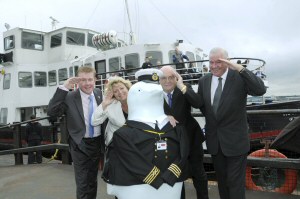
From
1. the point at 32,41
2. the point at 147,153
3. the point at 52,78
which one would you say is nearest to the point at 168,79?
the point at 147,153

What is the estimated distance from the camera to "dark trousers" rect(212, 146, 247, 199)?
2779mm

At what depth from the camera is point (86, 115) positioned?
129 inches

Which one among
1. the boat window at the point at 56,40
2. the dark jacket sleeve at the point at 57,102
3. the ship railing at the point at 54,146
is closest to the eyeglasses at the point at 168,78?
the dark jacket sleeve at the point at 57,102

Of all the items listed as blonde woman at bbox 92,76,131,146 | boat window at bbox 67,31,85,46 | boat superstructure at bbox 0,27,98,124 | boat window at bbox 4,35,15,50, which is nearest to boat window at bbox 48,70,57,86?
boat superstructure at bbox 0,27,98,124

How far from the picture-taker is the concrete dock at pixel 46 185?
164 inches

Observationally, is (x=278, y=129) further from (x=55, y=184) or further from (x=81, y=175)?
(x=81, y=175)

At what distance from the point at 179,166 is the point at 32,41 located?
39.5ft

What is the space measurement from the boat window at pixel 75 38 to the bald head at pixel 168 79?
10848 millimetres

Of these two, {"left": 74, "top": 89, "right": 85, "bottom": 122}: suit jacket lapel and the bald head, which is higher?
the bald head

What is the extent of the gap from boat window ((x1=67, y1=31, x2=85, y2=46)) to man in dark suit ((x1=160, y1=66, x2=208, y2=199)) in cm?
1085

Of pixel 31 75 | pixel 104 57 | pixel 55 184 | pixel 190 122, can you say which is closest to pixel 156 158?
pixel 190 122

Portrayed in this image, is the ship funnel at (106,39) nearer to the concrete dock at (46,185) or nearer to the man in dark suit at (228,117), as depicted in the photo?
the concrete dock at (46,185)

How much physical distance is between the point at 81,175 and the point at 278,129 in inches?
210

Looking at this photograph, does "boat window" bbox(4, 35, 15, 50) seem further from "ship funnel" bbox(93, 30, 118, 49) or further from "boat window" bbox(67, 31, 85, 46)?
"ship funnel" bbox(93, 30, 118, 49)
